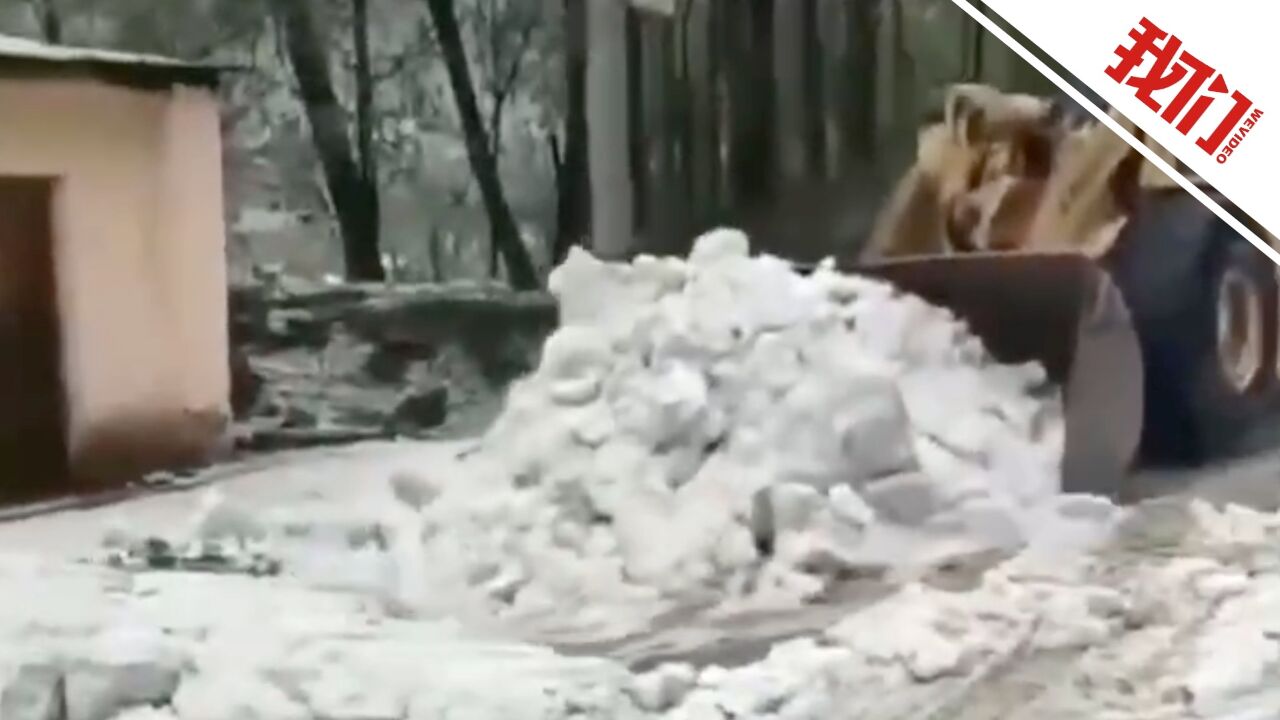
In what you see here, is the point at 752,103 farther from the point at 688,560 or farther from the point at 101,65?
the point at 101,65

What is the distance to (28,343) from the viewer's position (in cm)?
108

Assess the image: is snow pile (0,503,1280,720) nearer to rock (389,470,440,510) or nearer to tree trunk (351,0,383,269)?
rock (389,470,440,510)

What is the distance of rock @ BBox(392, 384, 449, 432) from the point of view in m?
1.17

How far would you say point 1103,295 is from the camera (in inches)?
50.8

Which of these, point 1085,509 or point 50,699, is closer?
point 50,699

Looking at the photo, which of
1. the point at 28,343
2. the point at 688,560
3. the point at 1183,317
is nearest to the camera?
the point at 28,343

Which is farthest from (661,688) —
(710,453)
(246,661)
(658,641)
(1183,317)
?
(1183,317)

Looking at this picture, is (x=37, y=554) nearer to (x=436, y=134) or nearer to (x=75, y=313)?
(x=75, y=313)

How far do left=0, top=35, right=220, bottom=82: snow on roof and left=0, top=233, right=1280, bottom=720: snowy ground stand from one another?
12.3 inches

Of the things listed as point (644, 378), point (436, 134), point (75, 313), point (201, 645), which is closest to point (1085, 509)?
point (644, 378)

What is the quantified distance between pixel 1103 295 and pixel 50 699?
0.94 m

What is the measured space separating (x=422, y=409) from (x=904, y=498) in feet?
1.38

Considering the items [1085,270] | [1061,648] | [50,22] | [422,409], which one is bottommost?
[1061,648]

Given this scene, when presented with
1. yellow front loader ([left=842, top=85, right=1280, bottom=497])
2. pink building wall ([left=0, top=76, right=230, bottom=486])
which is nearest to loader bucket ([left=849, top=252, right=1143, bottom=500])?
yellow front loader ([left=842, top=85, right=1280, bottom=497])
